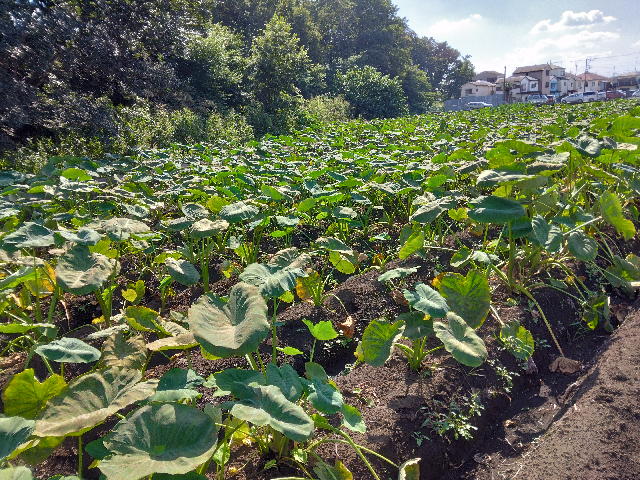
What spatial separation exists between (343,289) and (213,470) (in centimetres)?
142

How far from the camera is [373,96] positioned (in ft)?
74.9

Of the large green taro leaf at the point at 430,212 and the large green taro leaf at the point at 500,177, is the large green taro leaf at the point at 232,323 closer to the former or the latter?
the large green taro leaf at the point at 430,212

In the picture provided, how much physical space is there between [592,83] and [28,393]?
8643cm

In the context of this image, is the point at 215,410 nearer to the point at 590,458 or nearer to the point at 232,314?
the point at 232,314

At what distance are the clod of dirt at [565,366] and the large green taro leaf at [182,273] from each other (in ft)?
6.27

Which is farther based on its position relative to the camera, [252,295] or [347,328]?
[347,328]

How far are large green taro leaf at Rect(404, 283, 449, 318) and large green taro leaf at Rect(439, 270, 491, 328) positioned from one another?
143 mm

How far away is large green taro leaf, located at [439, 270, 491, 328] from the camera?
189cm

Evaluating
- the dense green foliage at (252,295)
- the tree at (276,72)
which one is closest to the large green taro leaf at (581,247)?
the dense green foliage at (252,295)

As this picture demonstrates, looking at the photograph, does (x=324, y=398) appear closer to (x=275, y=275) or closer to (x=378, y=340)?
(x=378, y=340)

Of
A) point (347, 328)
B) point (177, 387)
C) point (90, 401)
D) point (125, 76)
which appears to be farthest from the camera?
point (125, 76)

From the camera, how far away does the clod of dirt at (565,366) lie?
227 cm

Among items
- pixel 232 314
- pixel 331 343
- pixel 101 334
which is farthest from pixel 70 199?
pixel 232 314

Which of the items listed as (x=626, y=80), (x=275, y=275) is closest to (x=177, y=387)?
(x=275, y=275)
